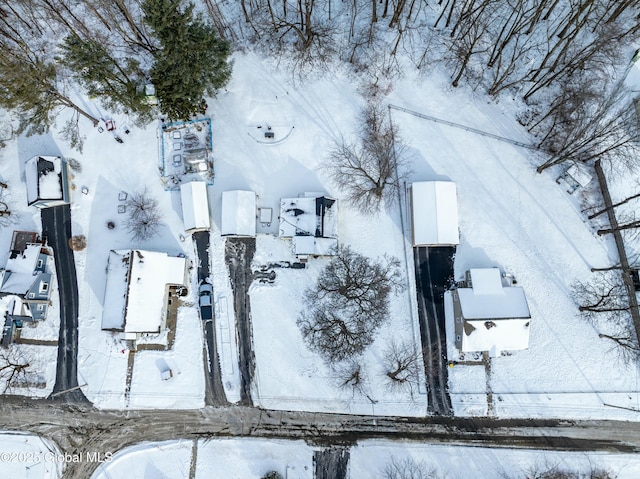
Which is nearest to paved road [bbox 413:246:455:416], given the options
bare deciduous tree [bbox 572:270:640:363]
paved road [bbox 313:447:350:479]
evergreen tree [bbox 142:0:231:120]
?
paved road [bbox 313:447:350:479]

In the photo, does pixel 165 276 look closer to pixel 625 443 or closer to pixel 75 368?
pixel 75 368

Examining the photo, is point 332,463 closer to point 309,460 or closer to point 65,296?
point 309,460

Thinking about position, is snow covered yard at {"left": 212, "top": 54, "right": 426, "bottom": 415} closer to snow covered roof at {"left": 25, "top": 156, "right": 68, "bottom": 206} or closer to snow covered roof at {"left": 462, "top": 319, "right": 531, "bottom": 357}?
snow covered roof at {"left": 462, "top": 319, "right": 531, "bottom": 357}

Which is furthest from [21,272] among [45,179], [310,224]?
[310,224]

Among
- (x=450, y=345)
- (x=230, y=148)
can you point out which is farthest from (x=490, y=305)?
(x=230, y=148)

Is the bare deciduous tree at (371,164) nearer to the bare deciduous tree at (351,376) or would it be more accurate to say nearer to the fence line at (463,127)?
the fence line at (463,127)

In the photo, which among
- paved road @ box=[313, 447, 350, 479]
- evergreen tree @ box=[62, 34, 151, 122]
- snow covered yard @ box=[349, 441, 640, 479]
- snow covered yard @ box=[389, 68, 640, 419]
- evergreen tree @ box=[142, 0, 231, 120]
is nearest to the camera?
evergreen tree @ box=[142, 0, 231, 120]

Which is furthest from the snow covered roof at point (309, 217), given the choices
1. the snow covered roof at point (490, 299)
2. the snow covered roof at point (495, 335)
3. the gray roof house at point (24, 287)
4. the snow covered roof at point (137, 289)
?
the gray roof house at point (24, 287)
